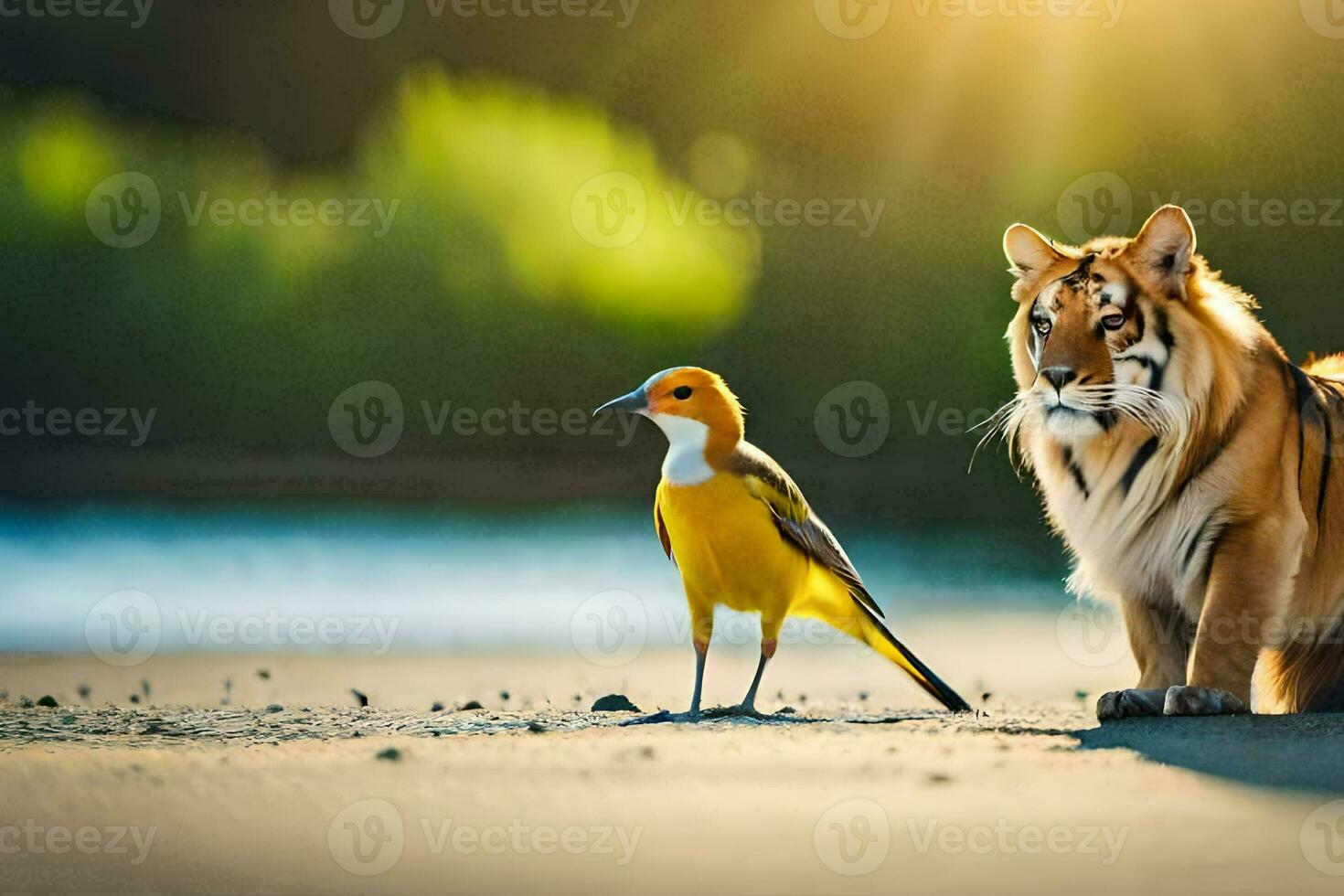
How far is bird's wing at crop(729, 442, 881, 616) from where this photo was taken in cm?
272

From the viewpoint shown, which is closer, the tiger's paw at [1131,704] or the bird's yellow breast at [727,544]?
the tiger's paw at [1131,704]

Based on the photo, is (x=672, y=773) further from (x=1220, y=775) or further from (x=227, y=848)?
(x=1220, y=775)

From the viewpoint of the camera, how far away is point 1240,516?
254 centimetres

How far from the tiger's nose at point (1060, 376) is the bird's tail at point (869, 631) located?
0.61 metres

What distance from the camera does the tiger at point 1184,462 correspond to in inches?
98.8

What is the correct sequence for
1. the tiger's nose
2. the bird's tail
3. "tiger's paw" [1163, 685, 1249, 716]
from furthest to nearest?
the bird's tail → the tiger's nose → "tiger's paw" [1163, 685, 1249, 716]

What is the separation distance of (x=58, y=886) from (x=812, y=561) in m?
1.56

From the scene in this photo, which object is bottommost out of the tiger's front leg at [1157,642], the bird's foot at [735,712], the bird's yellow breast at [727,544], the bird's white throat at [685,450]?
the bird's foot at [735,712]

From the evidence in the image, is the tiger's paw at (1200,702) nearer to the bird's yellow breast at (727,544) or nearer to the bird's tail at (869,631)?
A: the bird's tail at (869,631)

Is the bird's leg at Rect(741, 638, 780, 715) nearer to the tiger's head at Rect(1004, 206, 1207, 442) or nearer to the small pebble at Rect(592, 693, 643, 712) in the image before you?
the small pebble at Rect(592, 693, 643, 712)

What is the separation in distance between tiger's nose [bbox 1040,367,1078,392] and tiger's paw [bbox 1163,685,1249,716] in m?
0.56

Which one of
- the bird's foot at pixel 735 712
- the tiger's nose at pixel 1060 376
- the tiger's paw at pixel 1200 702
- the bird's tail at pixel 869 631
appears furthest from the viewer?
the bird's tail at pixel 869 631

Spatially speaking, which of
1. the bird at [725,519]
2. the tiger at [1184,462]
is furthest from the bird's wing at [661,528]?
the tiger at [1184,462]

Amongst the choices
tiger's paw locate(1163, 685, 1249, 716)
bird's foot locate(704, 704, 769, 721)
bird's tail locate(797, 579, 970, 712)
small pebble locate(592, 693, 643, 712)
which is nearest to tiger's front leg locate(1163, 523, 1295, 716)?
tiger's paw locate(1163, 685, 1249, 716)
